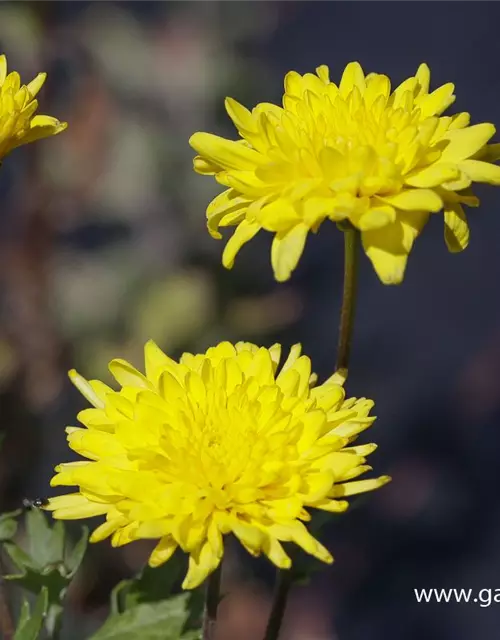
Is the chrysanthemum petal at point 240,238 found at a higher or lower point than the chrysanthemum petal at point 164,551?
higher

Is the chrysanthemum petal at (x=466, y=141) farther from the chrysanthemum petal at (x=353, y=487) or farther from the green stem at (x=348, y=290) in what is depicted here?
the chrysanthemum petal at (x=353, y=487)

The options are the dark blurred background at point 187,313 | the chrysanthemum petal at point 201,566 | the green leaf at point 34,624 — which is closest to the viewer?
the chrysanthemum petal at point 201,566

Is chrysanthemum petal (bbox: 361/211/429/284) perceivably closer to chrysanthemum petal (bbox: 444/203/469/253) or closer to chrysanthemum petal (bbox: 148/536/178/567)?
chrysanthemum petal (bbox: 444/203/469/253)

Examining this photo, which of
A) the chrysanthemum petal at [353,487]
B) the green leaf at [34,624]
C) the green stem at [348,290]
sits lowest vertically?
the green leaf at [34,624]

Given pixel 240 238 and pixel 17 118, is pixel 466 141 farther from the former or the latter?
pixel 17 118

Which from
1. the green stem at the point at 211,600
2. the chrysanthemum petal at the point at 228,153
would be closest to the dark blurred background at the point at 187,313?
the green stem at the point at 211,600

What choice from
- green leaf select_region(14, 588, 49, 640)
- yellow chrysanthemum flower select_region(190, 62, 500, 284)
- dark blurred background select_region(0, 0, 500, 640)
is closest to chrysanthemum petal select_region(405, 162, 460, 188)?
yellow chrysanthemum flower select_region(190, 62, 500, 284)

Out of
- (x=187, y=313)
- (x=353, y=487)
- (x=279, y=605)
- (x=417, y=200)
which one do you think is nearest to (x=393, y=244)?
(x=417, y=200)
